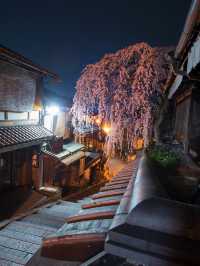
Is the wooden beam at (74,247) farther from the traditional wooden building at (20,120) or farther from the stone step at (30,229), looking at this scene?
the traditional wooden building at (20,120)

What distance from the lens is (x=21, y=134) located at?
12.2 meters

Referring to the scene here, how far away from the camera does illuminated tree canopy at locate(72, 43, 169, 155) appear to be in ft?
27.9

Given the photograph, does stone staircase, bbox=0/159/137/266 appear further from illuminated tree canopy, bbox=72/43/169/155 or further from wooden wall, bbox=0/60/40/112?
wooden wall, bbox=0/60/40/112

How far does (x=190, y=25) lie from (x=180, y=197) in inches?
153

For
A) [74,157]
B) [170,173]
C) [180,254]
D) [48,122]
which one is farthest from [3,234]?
[74,157]

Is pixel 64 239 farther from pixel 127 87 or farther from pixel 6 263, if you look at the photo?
pixel 127 87

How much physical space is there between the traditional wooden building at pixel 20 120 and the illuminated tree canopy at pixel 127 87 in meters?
4.55

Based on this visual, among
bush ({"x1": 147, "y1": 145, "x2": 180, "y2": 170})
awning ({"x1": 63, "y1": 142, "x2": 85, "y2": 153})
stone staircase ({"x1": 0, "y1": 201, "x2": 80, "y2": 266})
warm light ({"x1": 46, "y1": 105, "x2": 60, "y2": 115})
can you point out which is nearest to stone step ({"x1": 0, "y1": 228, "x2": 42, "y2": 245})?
stone staircase ({"x1": 0, "y1": 201, "x2": 80, "y2": 266})

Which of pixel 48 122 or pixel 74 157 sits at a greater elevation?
pixel 48 122

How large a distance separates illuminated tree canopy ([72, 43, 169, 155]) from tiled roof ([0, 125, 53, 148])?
4521 millimetres

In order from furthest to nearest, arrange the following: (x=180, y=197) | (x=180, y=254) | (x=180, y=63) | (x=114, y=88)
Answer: (x=114, y=88), (x=180, y=63), (x=180, y=197), (x=180, y=254)

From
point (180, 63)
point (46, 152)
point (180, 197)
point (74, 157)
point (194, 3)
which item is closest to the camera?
point (194, 3)

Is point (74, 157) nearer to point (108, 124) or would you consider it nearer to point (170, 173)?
point (108, 124)

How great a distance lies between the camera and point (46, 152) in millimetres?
16625
